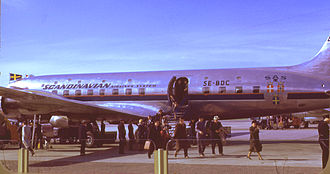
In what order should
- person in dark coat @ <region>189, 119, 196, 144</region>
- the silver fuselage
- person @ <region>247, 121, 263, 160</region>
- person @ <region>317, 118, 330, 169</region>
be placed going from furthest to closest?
person in dark coat @ <region>189, 119, 196, 144</region>
the silver fuselage
person @ <region>247, 121, 263, 160</region>
person @ <region>317, 118, 330, 169</region>

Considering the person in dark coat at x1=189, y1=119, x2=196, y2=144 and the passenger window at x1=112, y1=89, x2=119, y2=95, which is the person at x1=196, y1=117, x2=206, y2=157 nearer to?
the person in dark coat at x1=189, y1=119, x2=196, y2=144

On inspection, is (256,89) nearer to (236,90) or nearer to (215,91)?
(236,90)

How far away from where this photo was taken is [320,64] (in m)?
24.9

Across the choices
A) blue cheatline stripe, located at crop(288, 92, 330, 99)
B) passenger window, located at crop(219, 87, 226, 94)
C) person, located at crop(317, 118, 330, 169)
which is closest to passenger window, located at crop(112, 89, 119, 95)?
passenger window, located at crop(219, 87, 226, 94)

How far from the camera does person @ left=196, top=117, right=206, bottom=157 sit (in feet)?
57.2

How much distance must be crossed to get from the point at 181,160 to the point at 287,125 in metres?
38.8

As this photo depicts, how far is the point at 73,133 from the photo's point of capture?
2688 cm

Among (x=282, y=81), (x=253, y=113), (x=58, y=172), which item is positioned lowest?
(x=58, y=172)

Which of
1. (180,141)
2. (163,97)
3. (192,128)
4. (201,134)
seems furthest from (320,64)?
(180,141)

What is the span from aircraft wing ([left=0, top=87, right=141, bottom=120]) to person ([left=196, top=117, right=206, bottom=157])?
6235 millimetres

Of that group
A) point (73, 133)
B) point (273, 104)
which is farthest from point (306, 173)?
point (73, 133)

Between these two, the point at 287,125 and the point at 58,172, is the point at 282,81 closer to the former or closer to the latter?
the point at 58,172

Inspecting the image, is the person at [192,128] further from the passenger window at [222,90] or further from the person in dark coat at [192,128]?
the passenger window at [222,90]

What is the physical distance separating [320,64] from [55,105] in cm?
1732
